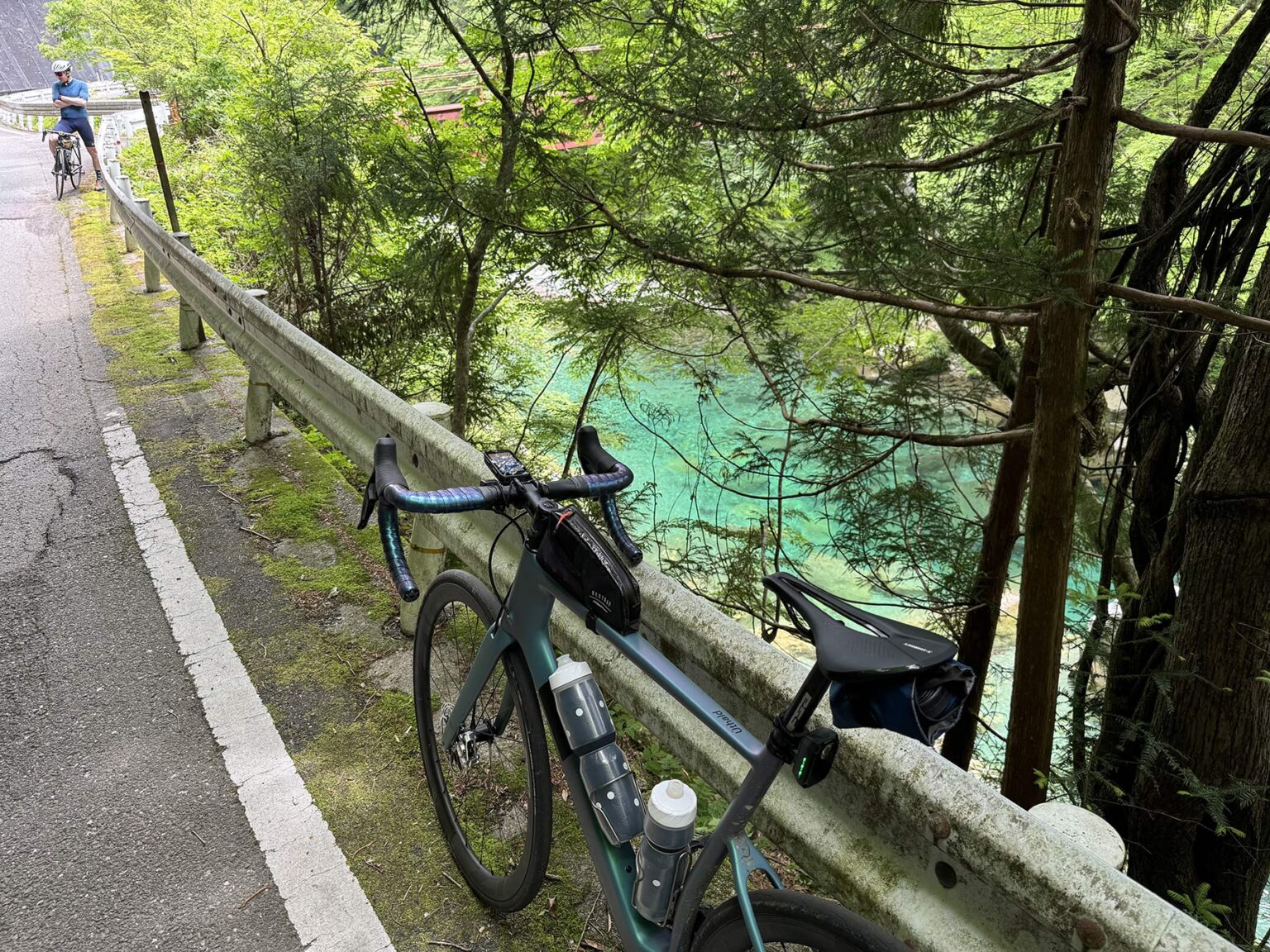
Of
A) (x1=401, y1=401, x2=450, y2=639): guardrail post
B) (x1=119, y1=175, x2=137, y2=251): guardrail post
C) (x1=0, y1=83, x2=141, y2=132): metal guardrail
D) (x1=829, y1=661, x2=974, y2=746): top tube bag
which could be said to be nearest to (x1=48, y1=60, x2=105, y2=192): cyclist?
(x1=119, y1=175, x2=137, y2=251): guardrail post

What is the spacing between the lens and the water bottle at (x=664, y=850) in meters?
1.70

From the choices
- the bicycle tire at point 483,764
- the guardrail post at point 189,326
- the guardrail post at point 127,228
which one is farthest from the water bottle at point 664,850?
the guardrail post at point 127,228

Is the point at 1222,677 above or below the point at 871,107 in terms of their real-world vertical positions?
below

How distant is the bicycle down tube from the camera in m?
1.58

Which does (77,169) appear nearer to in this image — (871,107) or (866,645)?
(871,107)

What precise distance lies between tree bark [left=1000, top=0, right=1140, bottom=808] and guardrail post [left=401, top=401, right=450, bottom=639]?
2.40m

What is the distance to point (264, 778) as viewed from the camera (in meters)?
2.93

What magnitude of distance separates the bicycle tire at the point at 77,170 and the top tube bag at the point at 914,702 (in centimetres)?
2017

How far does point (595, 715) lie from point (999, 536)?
140 inches

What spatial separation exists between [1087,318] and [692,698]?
2524 millimetres

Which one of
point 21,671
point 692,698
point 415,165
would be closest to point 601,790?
point 692,698

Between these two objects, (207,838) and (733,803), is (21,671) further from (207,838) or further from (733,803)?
(733,803)

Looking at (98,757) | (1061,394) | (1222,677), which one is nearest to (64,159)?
(98,757)

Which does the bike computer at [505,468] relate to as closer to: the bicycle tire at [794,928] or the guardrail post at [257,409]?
the bicycle tire at [794,928]
